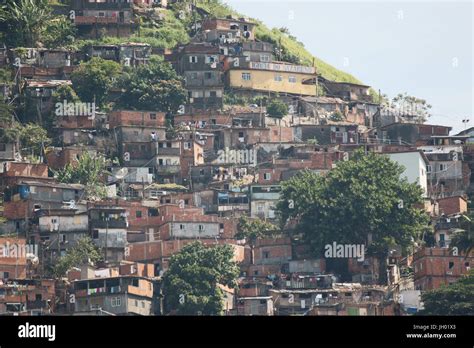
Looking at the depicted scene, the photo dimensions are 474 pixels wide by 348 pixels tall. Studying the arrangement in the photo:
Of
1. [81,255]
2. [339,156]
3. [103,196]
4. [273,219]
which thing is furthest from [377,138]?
[81,255]

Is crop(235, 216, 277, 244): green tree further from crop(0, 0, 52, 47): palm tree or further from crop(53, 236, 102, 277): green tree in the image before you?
crop(0, 0, 52, 47): palm tree

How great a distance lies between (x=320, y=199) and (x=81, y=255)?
8.68 metres

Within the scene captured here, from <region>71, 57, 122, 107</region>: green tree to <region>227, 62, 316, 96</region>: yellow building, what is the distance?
236 inches

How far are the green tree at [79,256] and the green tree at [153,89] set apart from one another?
12611 mm

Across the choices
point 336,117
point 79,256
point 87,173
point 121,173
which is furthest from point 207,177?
point 79,256

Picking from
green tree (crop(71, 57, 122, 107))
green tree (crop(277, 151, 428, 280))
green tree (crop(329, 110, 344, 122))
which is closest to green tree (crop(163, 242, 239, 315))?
green tree (crop(277, 151, 428, 280))

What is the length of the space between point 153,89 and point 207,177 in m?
5.64

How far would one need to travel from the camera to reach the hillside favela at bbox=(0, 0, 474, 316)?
149 feet

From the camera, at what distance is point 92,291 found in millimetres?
44125

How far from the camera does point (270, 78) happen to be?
65.6 metres

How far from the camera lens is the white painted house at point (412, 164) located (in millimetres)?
54625

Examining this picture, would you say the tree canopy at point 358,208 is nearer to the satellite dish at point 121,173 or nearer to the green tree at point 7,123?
the satellite dish at point 121,173

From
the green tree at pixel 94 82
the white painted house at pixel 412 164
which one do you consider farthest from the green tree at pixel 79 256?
the green tree at pixel 94 82

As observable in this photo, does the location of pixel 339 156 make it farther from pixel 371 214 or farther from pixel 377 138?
pixel 371 214
